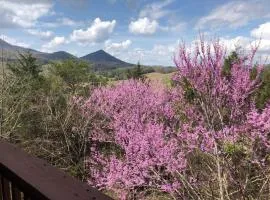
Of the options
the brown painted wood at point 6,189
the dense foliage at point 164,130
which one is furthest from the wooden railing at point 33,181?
the dense foliage at point 164,130

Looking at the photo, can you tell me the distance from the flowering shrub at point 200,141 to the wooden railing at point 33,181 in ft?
13.6

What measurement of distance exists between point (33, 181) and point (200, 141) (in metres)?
9.77

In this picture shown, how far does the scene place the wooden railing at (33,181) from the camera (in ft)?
3.94

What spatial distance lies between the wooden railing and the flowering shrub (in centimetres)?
415

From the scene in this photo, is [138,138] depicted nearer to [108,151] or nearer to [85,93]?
[108,151]

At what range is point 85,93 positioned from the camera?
2675 centimetres

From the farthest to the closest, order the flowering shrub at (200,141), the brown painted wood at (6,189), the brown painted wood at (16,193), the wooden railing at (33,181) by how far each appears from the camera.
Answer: the flowering shrub at (200,141)
the brown painted wood at (6,189)
the brown painted wood at (16,193)
the wooden railing at (33,181)

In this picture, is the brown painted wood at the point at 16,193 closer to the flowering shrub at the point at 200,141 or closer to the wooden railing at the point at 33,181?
the wooden railing at the point at 33,181

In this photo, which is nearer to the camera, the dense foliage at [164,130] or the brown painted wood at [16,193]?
the brown painted wood at [16,193]

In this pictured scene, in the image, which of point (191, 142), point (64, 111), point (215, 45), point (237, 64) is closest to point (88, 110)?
point (64, 111)

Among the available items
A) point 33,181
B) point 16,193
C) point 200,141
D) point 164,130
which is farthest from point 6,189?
point 164,130

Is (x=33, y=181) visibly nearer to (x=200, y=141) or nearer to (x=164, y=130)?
(x=200, y=141)

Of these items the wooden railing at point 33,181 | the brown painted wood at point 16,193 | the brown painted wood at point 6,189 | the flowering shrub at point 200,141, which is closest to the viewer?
the wooden railing at point 33,181

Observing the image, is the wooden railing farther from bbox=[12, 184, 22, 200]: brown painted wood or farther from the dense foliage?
the dense foliage
